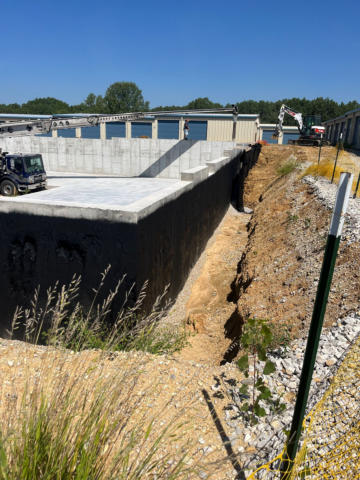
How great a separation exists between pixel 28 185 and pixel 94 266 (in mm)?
12544

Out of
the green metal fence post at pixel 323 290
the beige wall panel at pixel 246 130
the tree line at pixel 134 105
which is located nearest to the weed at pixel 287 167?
the beige wall panel at pixel 246 130

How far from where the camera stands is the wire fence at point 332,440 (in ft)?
10.6

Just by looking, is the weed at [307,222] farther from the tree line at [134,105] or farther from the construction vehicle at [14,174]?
the tree line at [134,105]

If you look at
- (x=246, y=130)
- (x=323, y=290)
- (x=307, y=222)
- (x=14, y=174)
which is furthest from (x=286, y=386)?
(x=246, y=130)

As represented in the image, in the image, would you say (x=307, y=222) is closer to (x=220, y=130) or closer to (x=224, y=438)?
(x=224, y=438)

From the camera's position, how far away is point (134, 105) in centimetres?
13375

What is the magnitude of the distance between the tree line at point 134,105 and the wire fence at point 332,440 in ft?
298

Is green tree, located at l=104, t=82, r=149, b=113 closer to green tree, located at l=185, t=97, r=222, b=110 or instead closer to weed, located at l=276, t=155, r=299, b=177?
green tree, located at l=185, t=97, r=222, b=110

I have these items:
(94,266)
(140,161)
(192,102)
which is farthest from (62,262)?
(192,102)

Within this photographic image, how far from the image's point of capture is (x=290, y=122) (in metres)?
→ 85.6

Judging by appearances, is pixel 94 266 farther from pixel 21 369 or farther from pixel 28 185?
pixel 28 185

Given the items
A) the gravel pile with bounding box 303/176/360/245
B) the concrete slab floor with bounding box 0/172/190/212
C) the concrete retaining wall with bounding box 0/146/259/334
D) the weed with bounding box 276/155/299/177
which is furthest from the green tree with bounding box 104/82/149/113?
the concrete retaining wall with bounding box 0/146/259/334

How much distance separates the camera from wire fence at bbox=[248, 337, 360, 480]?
3.22 meters

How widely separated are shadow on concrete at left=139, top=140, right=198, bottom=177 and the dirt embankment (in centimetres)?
1205
